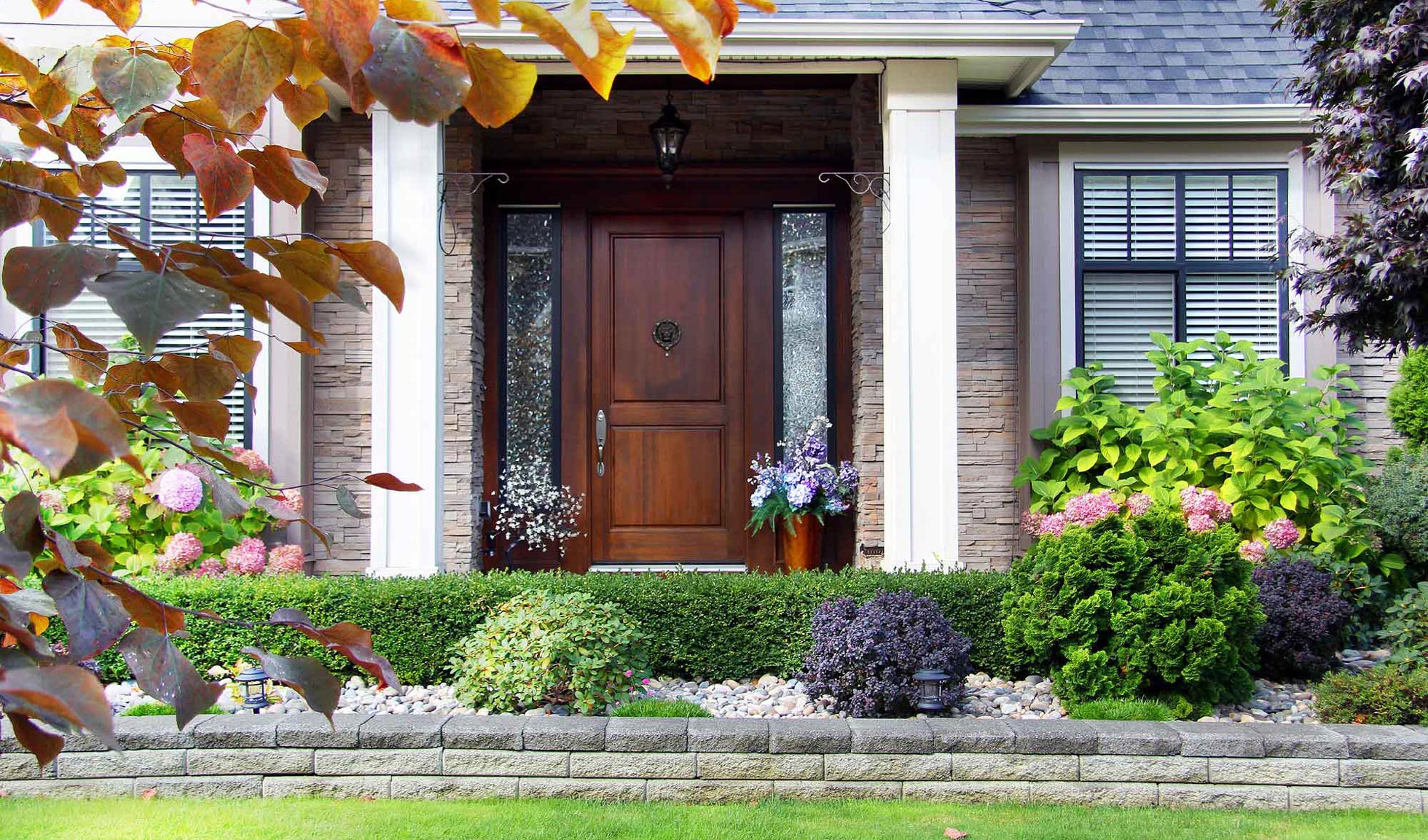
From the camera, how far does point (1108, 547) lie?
13.8ft

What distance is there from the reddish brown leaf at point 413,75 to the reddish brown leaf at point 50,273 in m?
0.24

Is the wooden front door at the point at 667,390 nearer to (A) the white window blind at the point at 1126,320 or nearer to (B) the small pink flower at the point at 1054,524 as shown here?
(B) the small pink flower at the point at 1054,524

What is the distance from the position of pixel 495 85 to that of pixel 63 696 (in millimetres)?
456

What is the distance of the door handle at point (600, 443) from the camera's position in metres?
6.94

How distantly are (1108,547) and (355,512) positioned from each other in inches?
147

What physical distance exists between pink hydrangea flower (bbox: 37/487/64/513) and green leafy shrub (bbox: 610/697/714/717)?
115 inches

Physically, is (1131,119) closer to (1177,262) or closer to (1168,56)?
(1168,56)

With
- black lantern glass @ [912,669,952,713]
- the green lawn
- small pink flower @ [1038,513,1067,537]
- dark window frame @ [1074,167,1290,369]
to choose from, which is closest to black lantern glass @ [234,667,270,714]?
the green lawn

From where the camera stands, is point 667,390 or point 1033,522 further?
point 667,390

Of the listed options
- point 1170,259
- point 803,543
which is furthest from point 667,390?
point 1170,259

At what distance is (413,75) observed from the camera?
0.66 meters

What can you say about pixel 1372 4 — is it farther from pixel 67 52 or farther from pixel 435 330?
pixel 67 52

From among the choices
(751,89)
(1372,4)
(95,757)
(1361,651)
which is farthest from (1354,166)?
(95,757)

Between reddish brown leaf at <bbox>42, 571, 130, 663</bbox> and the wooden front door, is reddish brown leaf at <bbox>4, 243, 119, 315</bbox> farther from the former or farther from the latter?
the wooden front door
